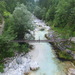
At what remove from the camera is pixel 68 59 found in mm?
20531

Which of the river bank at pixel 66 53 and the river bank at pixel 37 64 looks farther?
the river bank at pixel 66 53

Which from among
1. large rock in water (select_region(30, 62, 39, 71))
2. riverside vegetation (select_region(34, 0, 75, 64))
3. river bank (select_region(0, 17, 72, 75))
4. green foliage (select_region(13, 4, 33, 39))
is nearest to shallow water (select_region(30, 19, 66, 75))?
river bank (select_region(0, 17, 72, 75))

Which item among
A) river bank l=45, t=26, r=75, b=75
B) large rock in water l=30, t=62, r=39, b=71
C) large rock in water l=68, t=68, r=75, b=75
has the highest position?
river bank l=45, t=26, r=75, b=75

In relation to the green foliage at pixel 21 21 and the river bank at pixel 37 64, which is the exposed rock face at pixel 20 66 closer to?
the river bank at pixel 37 64

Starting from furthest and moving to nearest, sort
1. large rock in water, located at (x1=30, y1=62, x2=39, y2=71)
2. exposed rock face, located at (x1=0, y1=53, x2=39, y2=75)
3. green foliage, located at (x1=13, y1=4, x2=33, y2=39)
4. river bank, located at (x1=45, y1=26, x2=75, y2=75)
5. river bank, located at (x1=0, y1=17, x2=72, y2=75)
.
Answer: green foliage, located at (x1=13, y1=4, x2=33, y2=39)
river bank, located at (x1=45, y1=26, x2=75, y2=75)
large rock in water, located at (x1=30, y1=62, x2=39, y2=71)
river bank, located at (x1=0, y1=17, x2=72, y2=75)
exposed rock face, located at (x1=0, y1=53, x2=39, y2=75)

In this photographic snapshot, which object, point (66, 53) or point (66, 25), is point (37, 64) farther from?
point (66, 25)

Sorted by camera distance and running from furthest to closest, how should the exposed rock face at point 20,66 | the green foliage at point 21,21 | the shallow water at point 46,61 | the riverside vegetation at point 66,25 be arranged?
the riverside vegetation at point 66,25 → the green foliage at point 21,21 → the shallow water at point 46,61 → the exposed rock face at point 20,66

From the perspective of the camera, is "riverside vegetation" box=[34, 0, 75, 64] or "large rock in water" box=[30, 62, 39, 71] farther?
"riverside vegetation" box=[34, 0, 75, 64]

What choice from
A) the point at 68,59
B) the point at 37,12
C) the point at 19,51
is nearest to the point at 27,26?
the point at 19,51

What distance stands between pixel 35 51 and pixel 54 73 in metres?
7.30

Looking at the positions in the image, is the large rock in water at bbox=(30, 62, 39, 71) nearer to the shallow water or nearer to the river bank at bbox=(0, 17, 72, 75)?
the river bank at bbox=(0, 17, 72, 75)

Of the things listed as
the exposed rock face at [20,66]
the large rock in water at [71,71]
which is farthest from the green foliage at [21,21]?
the large rock in water at [71,71]

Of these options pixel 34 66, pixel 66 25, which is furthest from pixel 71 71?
pixel 66 25

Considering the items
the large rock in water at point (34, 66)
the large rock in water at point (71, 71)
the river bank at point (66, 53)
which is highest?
the river bank at point (66, 53)
